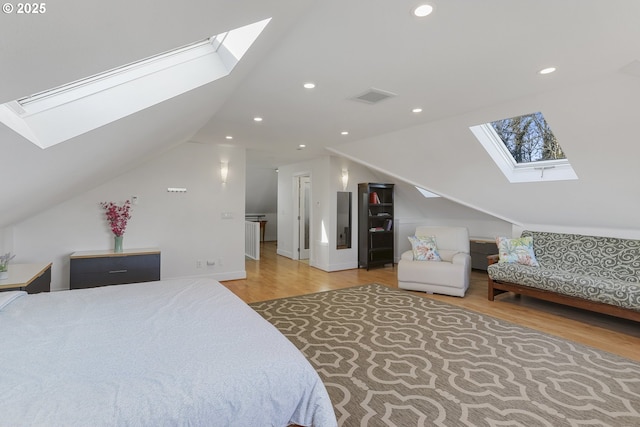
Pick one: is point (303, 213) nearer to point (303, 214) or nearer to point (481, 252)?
point (303, 214)

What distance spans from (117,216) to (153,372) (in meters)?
3.81

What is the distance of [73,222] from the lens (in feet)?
13.8

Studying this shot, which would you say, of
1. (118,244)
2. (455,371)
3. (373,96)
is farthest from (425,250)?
(118,244)

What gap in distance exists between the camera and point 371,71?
244cm

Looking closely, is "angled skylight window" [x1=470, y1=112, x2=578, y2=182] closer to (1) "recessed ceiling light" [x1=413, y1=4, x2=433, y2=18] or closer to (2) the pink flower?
(1) "recessed ceiling light" [x1=413, y1=4, x2=433, y2=18]

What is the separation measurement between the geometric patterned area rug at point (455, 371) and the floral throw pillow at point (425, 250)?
113 centimetres

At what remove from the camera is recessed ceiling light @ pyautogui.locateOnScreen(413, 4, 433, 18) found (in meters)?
1.63

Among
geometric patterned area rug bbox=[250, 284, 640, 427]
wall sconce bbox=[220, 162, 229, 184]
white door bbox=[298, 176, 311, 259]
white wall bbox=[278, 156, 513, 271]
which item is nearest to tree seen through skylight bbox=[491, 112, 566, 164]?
geometric patterned area rug bbox=[250, 284, 640, 427]

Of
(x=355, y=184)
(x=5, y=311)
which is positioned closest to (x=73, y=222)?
(x=5, y=311)

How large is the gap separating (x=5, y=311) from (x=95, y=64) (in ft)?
6.22

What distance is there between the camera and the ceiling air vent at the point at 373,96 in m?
2.86

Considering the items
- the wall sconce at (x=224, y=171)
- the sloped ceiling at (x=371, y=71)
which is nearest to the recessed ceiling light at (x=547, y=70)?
the sloped ceiling at (x=371, y=71)

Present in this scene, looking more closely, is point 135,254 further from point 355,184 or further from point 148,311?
point 355,184

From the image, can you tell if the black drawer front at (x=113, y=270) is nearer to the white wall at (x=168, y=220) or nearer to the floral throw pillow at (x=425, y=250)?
the white wall at (x=168, y=220)
